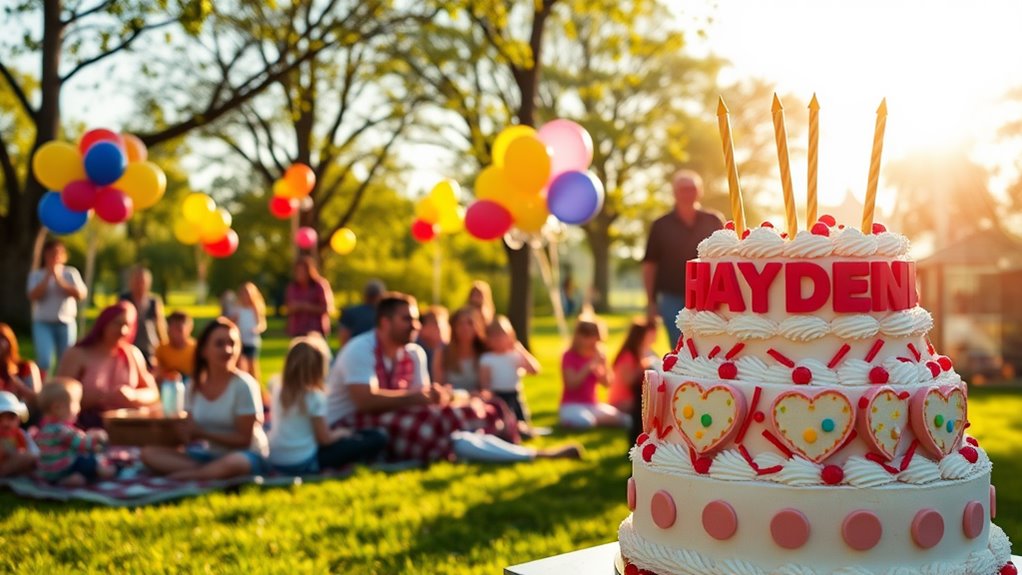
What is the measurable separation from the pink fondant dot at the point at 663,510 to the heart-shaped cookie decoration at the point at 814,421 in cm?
49

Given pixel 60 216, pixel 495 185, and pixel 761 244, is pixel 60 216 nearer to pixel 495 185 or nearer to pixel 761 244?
pixel 495 185

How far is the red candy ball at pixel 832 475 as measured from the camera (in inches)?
130

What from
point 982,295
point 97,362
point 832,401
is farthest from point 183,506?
point 982,295

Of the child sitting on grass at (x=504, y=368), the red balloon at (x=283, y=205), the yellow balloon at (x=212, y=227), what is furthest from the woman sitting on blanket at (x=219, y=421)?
the red balloon at (x=283, y=205)

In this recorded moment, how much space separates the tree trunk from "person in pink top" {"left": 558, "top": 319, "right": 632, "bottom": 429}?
102 feet

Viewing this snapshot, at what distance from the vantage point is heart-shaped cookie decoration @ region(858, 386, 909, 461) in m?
3.31

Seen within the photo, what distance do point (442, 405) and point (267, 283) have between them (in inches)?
1473

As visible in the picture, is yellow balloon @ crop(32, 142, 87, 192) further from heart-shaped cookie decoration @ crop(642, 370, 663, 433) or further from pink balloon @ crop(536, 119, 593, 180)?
heart-shaped cookie decoration @ crop(642, 370, 663, 433)

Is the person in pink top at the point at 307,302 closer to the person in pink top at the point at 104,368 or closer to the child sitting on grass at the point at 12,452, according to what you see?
the person in pink top at the point at 104,368

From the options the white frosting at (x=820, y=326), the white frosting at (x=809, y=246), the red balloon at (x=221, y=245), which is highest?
the red balloon at (x=221, y=245)

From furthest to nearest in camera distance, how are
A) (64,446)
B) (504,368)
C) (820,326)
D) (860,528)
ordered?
(504,368)
(64,446)
(820,326)
(860,528)

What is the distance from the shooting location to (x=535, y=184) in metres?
10.7

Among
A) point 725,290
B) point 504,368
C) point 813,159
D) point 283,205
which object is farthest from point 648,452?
point 283,205

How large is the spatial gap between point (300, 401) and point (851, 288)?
499cm
